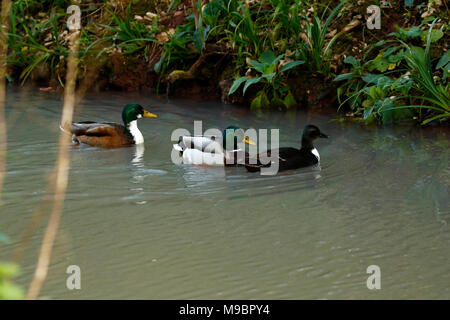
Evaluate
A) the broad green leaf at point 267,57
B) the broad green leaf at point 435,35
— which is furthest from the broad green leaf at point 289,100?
the broad green leaf at point 435,35

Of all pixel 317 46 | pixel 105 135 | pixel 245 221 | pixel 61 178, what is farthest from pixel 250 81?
pixel 61 178

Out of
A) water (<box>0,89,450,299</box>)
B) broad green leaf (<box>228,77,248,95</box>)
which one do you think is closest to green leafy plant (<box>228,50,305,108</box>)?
broad green leaf (<box>228,77,248,95</box>)

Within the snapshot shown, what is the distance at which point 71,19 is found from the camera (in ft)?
37.6

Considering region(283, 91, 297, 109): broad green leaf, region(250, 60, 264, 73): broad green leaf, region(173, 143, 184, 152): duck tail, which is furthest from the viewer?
region(283, 91, 297, 109): broad green leaf

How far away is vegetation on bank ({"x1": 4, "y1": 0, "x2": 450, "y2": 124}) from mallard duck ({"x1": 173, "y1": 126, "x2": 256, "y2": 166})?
65.5 inches

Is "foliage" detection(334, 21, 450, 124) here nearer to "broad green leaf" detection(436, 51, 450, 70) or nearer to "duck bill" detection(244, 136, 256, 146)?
"broad green leaf" detection(436, 51, 450, 70)

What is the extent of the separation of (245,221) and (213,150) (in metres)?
1.79

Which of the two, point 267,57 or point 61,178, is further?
point 267,57

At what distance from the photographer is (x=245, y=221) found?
5.18 metres

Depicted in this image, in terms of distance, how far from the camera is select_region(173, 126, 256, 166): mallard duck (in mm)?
6772

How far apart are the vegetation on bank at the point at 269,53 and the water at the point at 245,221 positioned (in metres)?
0.60

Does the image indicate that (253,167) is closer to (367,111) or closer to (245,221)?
(245,221)
